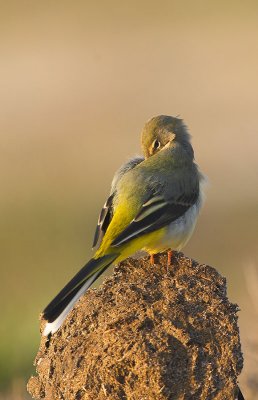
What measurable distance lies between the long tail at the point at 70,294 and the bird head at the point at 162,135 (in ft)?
5.92

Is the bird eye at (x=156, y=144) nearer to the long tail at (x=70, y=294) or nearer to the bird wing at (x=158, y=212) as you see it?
the bird wing at (x=158, y=212)

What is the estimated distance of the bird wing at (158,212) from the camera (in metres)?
8.23

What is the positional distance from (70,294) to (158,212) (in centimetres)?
147

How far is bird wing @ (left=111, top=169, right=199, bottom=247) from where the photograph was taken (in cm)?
823

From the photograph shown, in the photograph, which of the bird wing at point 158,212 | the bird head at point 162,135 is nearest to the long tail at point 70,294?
the bird wing at point 158,212

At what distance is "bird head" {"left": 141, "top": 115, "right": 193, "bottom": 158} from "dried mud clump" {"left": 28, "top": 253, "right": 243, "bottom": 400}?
8.53ft

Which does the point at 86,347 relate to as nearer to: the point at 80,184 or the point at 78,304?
the point at 78,304

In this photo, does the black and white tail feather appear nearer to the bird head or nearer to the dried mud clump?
the dried mud clump

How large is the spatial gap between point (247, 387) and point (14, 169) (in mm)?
14375

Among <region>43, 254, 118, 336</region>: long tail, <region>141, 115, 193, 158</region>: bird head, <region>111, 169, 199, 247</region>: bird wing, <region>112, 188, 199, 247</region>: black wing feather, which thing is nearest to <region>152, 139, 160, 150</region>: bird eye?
<region>141, 115, 193, 158</region>: bird head

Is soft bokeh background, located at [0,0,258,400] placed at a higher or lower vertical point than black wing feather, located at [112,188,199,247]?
higher

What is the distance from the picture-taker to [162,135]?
9719mm

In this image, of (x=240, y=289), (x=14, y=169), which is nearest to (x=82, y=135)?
(x=14, y=169)

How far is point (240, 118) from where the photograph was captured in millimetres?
25844
